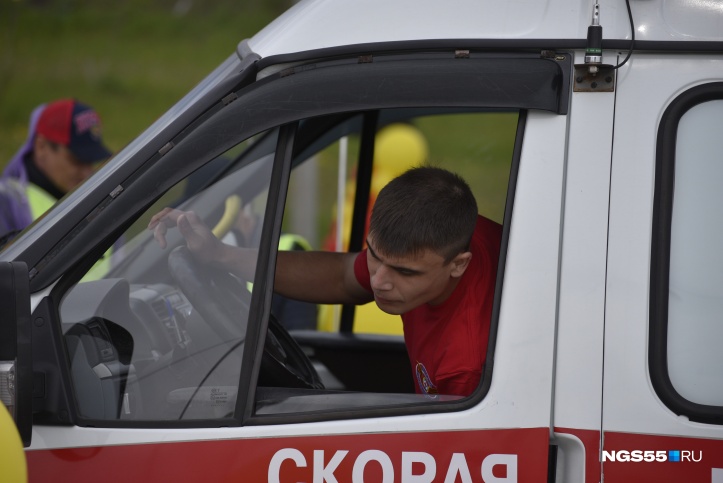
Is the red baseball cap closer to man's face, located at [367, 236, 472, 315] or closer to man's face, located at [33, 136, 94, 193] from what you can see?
man's face, located at [33, 136, 94, 193]

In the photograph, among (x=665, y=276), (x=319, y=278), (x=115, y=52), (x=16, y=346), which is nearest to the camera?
(x=16, y=346)

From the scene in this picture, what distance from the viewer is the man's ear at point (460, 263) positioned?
2160 millimetres

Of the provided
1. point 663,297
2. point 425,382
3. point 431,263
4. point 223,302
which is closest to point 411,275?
point 431,263

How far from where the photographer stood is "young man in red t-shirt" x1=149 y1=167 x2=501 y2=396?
2.11 metres

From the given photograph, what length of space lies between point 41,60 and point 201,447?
13883 millimetres

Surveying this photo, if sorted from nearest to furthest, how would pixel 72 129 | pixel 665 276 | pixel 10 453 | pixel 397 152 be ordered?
pixel 10 453, pixel 665 276, pixel 397 152, pixel 72 129

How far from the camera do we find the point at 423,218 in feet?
6.98

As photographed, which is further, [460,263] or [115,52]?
[115,52]

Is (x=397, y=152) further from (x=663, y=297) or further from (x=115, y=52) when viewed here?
(x=115, y=52)

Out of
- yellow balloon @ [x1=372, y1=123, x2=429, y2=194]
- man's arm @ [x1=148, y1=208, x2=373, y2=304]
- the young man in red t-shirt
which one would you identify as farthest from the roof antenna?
yellow balloon @ [x1=372, y1=123, x2=429, y2=194]

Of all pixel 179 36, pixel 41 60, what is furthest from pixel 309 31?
pixel 179 36

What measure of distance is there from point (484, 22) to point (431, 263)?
55 cm

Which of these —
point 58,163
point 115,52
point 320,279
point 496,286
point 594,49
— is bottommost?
point 496,286

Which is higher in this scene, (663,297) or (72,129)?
(72,129)
